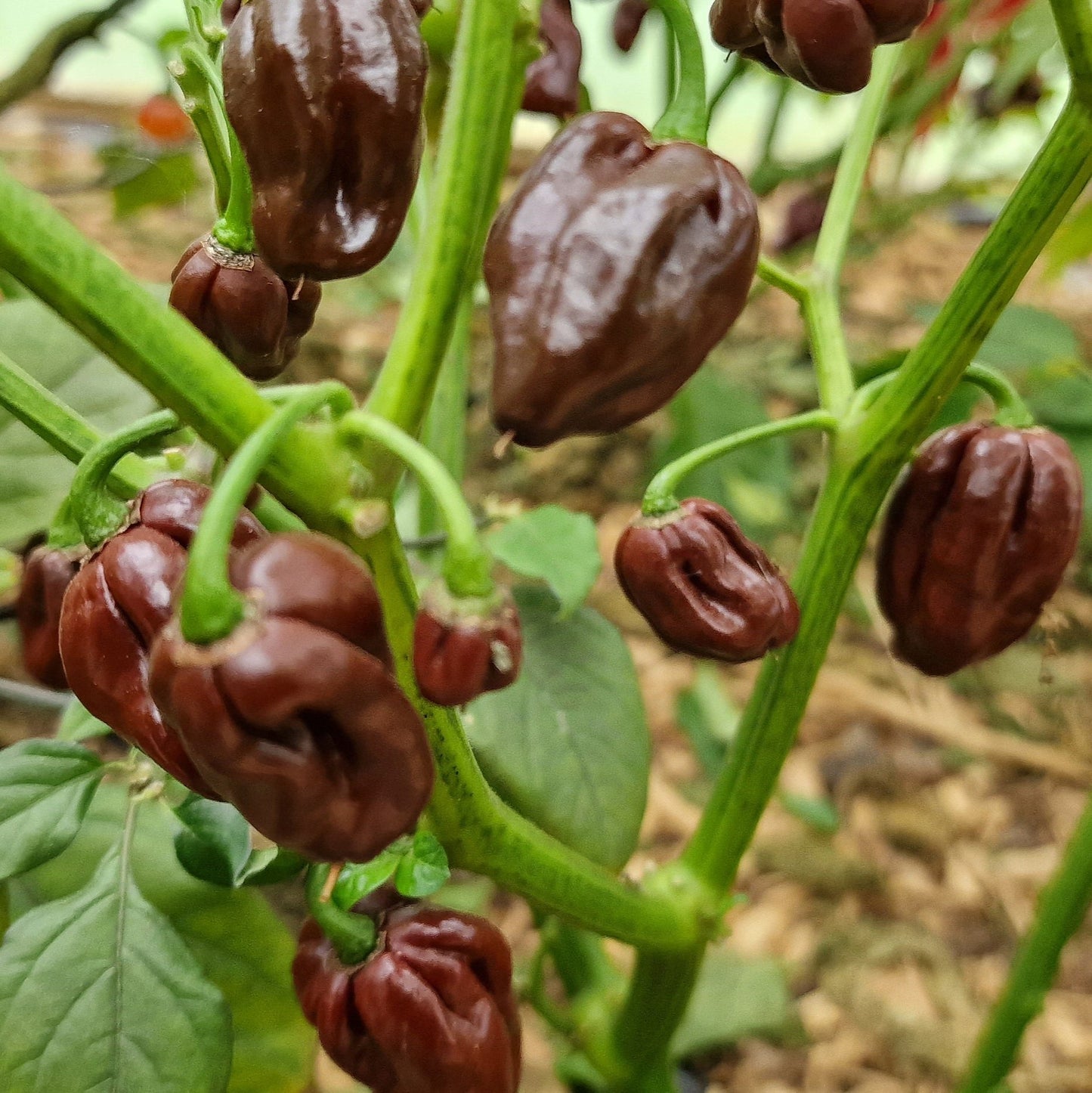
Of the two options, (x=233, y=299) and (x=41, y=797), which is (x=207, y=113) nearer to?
(x=233, y=299)

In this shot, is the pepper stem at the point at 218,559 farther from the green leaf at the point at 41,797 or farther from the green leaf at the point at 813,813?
the green leaf at the point at 813,813

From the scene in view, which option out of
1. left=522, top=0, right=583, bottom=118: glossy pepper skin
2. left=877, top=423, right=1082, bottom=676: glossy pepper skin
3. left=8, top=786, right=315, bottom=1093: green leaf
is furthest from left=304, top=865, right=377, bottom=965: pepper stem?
left=522, top=0, right=583, bottom=118: glossy pepper skin

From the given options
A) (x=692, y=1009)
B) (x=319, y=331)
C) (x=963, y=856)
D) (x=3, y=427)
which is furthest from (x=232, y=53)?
(x=319, y=331)

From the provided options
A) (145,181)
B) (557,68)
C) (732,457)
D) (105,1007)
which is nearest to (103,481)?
(105,1007)

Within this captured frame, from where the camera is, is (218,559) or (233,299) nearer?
(218,559)

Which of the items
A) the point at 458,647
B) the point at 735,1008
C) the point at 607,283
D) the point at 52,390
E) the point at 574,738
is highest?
the point at 607,283

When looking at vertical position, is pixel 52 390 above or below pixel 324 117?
below

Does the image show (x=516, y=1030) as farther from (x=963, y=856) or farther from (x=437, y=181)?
(x=963, y=856)

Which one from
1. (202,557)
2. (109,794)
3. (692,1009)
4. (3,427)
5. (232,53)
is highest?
(232,53)
